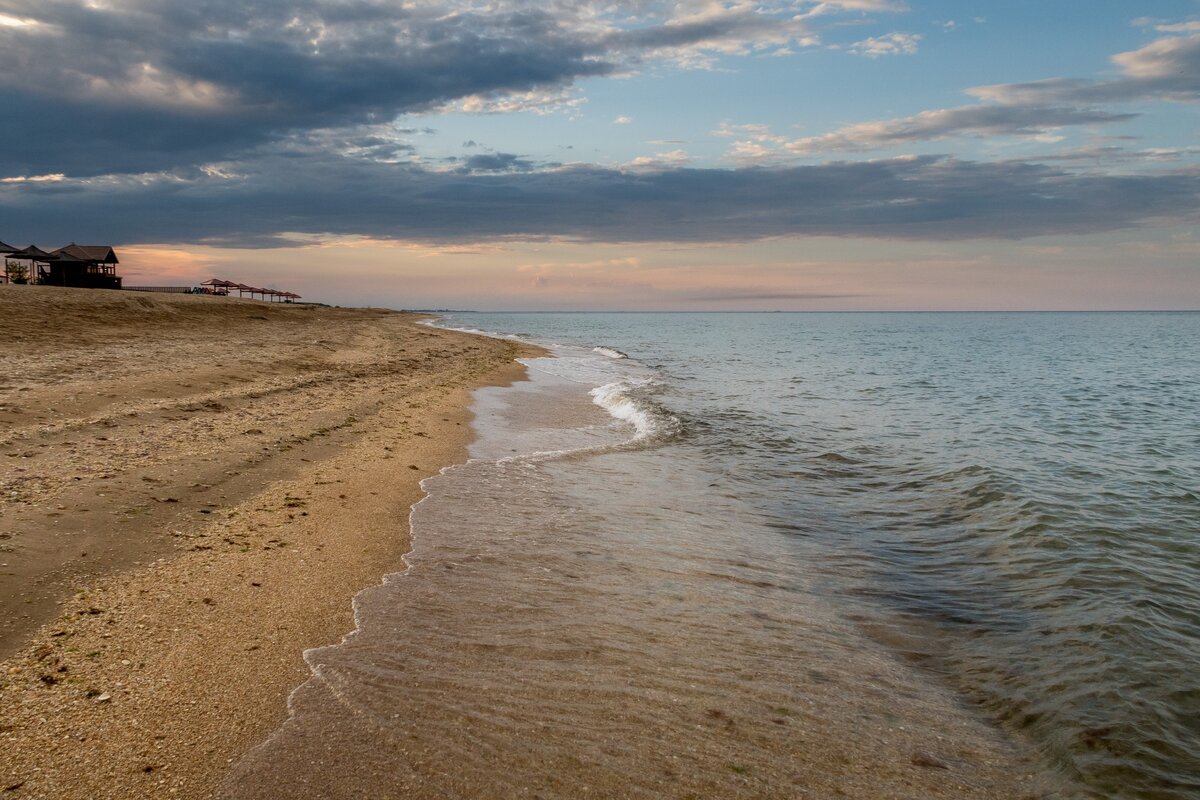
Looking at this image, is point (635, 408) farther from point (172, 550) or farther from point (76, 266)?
point (76, 266)

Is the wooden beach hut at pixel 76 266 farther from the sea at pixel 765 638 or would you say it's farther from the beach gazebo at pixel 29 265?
the sea at pixel 765 638

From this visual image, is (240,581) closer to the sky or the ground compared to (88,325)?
closer to the ground

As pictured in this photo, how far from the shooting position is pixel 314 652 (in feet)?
16.8

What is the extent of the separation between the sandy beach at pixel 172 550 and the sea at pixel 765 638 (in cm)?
44

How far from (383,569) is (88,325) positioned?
28.3 m

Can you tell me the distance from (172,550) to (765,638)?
224 inches

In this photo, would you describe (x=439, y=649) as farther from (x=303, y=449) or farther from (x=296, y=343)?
(x=296, y=343)

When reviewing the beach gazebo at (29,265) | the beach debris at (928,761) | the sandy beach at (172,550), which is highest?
the beach gazebo at (29,265)

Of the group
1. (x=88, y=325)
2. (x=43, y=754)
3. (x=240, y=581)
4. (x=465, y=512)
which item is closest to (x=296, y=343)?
(x=88, y=325)

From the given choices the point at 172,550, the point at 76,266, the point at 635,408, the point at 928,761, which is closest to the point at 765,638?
the point at 928,761

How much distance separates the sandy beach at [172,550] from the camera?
13.0 feet

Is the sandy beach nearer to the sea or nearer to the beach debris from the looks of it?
the sea

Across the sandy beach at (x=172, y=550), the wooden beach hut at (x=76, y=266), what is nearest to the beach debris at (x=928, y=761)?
the sandy beach at (x=172, y=550)

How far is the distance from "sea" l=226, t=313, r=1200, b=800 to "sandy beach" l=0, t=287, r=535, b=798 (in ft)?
1.43
